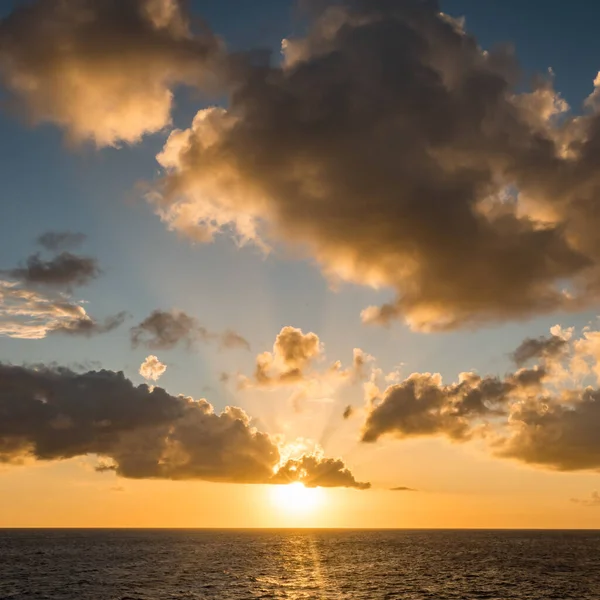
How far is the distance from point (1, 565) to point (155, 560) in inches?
1566

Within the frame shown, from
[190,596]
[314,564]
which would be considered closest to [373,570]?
[314,564]

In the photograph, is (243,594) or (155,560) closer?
(243,594)

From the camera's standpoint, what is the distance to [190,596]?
325 ft

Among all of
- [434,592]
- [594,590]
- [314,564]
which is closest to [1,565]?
[314,564]

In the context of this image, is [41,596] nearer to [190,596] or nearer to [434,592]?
[190,596]

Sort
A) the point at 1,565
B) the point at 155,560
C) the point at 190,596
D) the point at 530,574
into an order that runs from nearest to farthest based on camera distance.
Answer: the point at 190,596 → the point at 530,574 → the point at 1,565 → the point at 155,560

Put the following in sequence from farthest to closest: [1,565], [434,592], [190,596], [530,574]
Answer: [1,565], [530,574], [434,592], [190,596]

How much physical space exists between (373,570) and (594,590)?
50236mm

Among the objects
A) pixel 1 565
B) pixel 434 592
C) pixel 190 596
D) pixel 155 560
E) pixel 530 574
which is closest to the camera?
pixel 190 596

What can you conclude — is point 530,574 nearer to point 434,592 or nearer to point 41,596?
point 434,592

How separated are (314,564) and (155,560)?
1843 inches

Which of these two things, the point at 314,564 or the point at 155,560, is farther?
the point at 155,560

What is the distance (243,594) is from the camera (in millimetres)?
102812

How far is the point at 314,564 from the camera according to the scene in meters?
162
